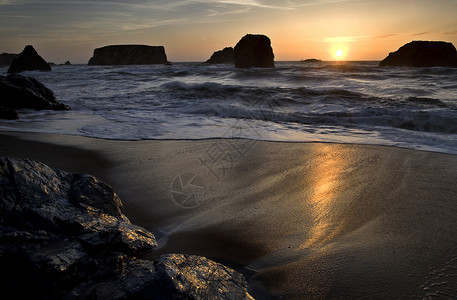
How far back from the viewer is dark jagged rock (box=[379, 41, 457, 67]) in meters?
47.8

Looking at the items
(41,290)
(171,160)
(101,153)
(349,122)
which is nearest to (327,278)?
(41,290)

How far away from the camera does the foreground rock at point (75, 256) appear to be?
1.23m

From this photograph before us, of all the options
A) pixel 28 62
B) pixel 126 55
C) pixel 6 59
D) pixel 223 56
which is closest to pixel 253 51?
pixel 28 62

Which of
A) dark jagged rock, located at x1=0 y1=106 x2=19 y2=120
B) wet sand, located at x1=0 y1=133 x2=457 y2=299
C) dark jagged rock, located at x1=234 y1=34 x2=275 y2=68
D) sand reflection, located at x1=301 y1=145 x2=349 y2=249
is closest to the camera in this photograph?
wet sand, located at x1=0 y1=133 x2=457 y2=299

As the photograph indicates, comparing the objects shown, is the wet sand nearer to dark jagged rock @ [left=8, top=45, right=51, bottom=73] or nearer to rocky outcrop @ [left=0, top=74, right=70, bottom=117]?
rocky outcrop @ [left=0, top=74, right=70, bottom=117]

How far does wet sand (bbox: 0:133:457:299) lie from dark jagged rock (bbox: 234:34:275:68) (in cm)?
4097

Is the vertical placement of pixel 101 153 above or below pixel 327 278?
above

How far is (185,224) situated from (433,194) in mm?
2212

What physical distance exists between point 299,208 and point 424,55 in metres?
57.5

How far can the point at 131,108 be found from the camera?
8.84 meters

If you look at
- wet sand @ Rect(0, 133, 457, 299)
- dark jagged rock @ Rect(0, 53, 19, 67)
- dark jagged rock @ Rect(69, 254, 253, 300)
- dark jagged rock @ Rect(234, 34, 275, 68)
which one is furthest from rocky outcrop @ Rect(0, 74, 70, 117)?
dark jagged rock @ Rect(0, 53, 19, 67)

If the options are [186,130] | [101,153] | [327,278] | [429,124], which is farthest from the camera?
[429,124]

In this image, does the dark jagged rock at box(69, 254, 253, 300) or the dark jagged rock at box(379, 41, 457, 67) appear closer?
the dark jagged rock at box(69, 254, 253, 300)

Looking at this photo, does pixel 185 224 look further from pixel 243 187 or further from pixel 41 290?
pixel 41 290
